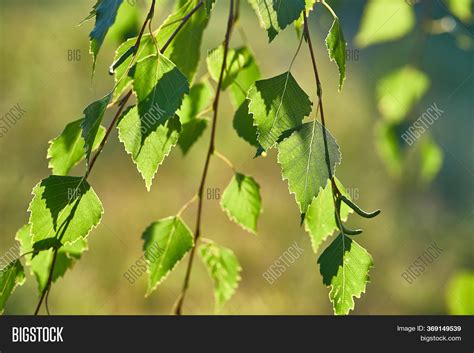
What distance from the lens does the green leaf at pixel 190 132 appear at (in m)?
0.78

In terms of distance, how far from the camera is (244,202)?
31.6 inches

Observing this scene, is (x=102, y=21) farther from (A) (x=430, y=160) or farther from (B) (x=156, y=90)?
(A) (x=430, y=160)

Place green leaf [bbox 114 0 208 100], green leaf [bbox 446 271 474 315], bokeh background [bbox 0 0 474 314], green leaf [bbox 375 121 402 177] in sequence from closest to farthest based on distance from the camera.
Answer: green leaf [bbox 114 0 208 100] → green leaf [bbox 446 271 474 315] → green leaf [bbox 375 121 402 177] → bokeh background [bbox 0 0 474 314]

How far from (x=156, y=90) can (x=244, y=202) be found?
1.04ft

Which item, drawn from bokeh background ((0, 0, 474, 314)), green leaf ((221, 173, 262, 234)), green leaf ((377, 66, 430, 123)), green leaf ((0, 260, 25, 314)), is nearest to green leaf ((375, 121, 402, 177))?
green leaf ((377, 66, 430, 123))

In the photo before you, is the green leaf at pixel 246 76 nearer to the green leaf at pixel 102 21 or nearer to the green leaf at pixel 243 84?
the green leaf at pixel 243 84

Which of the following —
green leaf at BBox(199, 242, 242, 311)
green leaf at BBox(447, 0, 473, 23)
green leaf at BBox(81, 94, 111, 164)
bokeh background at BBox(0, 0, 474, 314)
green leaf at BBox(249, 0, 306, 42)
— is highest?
green leaf at BBox(447, 0, 473, 23)

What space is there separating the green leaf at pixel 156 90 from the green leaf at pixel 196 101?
0.26m

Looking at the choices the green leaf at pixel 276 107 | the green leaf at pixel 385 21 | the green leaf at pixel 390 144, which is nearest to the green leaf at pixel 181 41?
the green leaf at pixel 276 107

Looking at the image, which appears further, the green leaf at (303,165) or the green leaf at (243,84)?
the green leaf at (243,84)

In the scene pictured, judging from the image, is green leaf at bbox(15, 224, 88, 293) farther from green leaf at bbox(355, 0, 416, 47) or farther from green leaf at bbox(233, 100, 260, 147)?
green leaf at bbox(355, 0, 416, 47)

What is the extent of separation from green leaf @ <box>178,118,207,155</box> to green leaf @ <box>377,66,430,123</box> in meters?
0.40

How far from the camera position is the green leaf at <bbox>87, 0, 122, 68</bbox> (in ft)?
1.60

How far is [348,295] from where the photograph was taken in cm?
52
